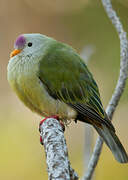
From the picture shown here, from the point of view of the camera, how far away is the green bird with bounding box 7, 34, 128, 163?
3.17 metres

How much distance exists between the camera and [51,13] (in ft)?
18.2

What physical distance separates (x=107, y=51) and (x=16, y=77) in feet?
6.43

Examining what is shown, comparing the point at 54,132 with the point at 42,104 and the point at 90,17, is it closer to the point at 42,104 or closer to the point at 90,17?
the point at 42,104

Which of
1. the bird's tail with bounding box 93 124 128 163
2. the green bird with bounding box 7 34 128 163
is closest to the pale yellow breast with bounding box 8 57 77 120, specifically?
the green bird with bounding box 7 34 128 163

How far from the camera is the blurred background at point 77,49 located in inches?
170

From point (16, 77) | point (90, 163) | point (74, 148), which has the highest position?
point (16, 77)

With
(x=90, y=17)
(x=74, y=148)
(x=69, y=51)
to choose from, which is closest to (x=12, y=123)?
(x=74, y=148)

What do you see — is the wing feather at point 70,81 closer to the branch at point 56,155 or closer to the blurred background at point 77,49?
the blurred background at point 77,49

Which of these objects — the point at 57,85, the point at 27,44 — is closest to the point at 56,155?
the point at 57,85

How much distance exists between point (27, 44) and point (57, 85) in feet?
1.46

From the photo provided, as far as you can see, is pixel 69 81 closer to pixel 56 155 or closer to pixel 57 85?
pixel 57 85

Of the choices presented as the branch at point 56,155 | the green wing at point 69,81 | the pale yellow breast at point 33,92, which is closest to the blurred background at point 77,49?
the green wing at point 69,81

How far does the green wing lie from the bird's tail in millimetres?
119

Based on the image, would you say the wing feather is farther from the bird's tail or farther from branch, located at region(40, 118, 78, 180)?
branch, located at region(40, 118, 78, 180)
